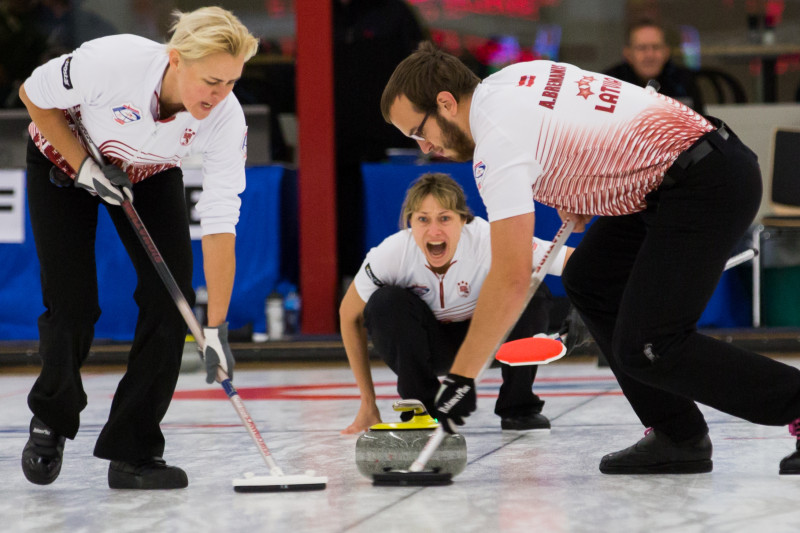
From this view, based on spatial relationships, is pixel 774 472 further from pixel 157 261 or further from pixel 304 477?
pixel 157 261

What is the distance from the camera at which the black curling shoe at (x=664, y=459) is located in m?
2.94

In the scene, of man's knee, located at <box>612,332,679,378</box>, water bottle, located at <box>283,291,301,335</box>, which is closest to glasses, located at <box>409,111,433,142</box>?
man's knee, located at <box>612,332,679,378</box>

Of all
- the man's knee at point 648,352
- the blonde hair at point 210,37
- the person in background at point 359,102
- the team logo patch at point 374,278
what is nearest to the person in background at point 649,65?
the person in background at point 359,102

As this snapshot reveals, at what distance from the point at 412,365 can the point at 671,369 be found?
3.68 ft

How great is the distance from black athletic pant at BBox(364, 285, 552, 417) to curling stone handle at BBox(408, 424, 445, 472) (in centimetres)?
81

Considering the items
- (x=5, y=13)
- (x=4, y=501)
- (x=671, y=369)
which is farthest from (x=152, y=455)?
(x=5, y=13)

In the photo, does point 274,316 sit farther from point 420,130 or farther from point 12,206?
point 420,130

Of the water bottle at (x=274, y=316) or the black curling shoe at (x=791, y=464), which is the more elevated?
the black curling shoe at (x=791, y=464)

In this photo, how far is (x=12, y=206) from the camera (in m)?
6.55

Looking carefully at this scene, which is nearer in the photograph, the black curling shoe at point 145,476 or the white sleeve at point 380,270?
the black curling shoe at point 145,476

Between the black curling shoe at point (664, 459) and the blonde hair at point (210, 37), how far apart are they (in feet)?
4.94

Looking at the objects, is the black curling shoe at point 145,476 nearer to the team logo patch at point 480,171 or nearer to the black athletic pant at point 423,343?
the black athletic pant at point 423,343

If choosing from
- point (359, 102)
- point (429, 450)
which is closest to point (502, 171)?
point (429, 450)

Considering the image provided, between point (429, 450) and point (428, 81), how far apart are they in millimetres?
935
